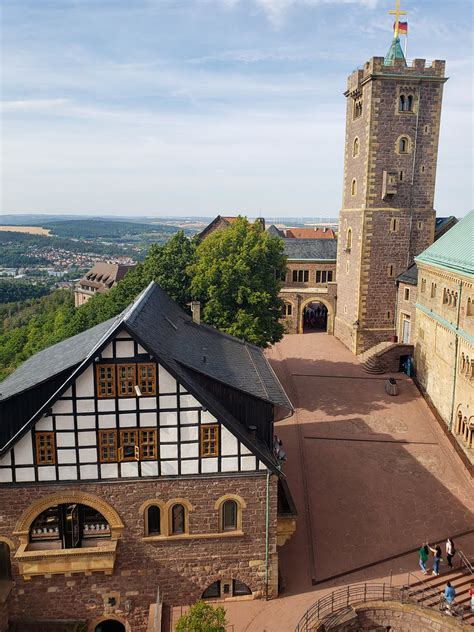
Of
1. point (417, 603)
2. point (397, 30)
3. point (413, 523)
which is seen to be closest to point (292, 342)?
point (397, 30)

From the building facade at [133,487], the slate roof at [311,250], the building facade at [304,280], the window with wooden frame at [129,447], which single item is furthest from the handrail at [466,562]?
the slate roof at [311,250]

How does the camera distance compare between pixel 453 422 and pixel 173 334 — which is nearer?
pixel 173 334

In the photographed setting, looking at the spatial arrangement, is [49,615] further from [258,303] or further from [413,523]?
[258,303]

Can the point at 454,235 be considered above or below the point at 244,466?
above

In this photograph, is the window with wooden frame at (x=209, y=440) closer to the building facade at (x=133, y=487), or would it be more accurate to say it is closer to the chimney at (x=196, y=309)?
the building facade at (x=133, y=487)

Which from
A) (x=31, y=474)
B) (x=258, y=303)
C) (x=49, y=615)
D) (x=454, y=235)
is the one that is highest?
(x=454, y=235)

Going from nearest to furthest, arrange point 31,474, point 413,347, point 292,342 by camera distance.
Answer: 1. point 31,474
2. point 413,347
3. point 292,342

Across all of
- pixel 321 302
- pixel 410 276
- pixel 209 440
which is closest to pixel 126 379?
pixel 209 440

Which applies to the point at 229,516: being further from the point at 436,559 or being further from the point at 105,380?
the point at 436,559

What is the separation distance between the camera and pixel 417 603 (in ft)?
63.0

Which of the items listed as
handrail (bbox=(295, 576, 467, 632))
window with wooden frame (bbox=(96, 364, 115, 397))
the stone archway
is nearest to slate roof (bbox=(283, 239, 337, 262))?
the stone archway

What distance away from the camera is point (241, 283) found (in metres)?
35.5

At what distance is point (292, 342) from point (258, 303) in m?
21.4

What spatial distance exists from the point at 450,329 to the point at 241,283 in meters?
13.1
